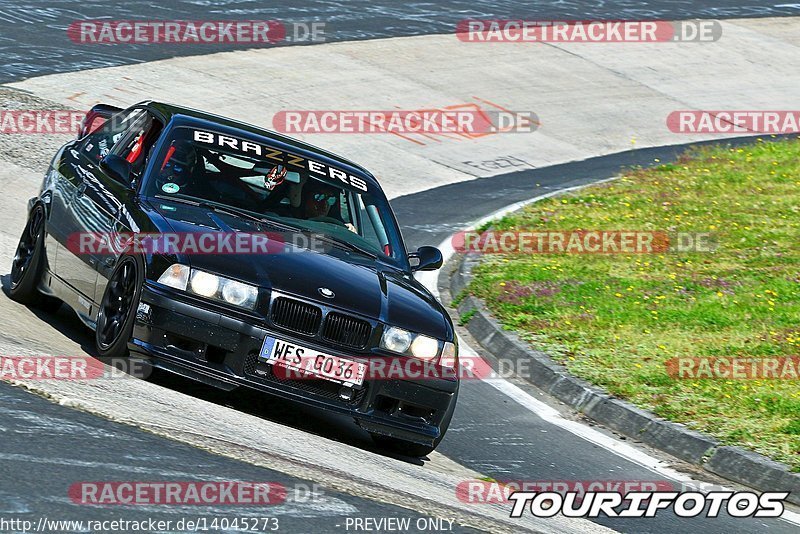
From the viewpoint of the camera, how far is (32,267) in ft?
28.2

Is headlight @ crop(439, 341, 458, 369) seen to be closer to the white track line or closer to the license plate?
the license plate

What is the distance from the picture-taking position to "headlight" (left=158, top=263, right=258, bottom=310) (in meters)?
6.77

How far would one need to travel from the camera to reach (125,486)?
509 centimetres

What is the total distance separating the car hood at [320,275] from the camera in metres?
6.86

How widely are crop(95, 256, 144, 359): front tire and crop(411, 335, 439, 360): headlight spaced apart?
1489 mm

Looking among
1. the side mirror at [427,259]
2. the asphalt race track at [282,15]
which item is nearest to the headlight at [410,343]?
the side mirror at [427,259]

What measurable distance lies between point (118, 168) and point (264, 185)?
884 millimetres

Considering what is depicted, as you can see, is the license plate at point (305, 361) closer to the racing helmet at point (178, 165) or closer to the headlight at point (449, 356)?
the headlight at point (449, 356)

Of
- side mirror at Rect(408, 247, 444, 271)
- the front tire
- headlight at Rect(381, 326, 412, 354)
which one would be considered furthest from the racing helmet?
headlight at Rect(381, 326, 412, 354)

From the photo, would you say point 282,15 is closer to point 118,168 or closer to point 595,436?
point 118,168

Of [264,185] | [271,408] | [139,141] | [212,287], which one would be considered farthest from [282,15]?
[212,287]

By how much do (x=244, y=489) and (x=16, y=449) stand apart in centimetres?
93

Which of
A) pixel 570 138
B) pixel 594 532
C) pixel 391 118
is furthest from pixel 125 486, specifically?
pixel 570 138

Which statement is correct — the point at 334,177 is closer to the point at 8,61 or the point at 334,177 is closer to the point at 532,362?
the point at 532,362
